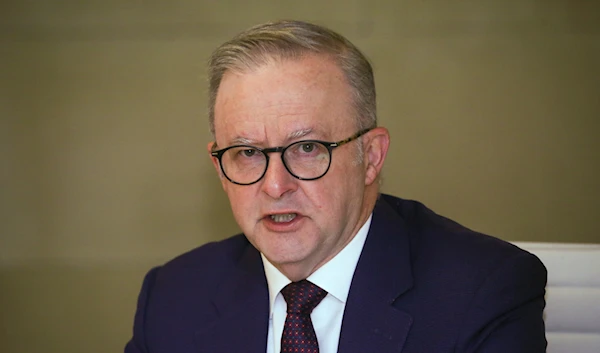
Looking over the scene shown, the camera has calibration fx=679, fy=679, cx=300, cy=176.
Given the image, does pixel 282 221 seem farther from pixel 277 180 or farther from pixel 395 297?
pixel 395 297

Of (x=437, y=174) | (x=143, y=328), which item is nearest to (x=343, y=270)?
(x=143, y=328)

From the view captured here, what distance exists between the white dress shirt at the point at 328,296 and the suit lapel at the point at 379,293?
35mm

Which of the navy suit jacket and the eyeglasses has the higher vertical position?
the eyeglasses

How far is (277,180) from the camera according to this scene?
1515 mm

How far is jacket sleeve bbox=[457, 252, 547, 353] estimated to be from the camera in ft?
4.83

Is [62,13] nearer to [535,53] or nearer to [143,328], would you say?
[143,328]

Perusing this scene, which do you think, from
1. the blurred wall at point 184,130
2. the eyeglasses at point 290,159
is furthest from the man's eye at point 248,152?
the blurred wall at point 184,130

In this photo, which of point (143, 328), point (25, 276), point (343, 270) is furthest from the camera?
point (25, 276)

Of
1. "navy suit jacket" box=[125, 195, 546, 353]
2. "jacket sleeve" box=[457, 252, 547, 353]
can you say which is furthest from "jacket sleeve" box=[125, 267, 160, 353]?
"jacket sleeve" box=[457, 252, 547, 353]

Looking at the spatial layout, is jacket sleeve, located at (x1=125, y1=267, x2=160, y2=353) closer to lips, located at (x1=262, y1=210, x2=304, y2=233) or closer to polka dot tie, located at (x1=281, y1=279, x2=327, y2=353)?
polka dot tie, located at (x1=281, y1=279, x2=327, y2=353)

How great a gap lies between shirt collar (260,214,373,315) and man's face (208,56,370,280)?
67mm

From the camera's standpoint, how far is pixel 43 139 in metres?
3.10

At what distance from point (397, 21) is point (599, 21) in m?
0.87

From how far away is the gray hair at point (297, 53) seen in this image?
1.60 meters
